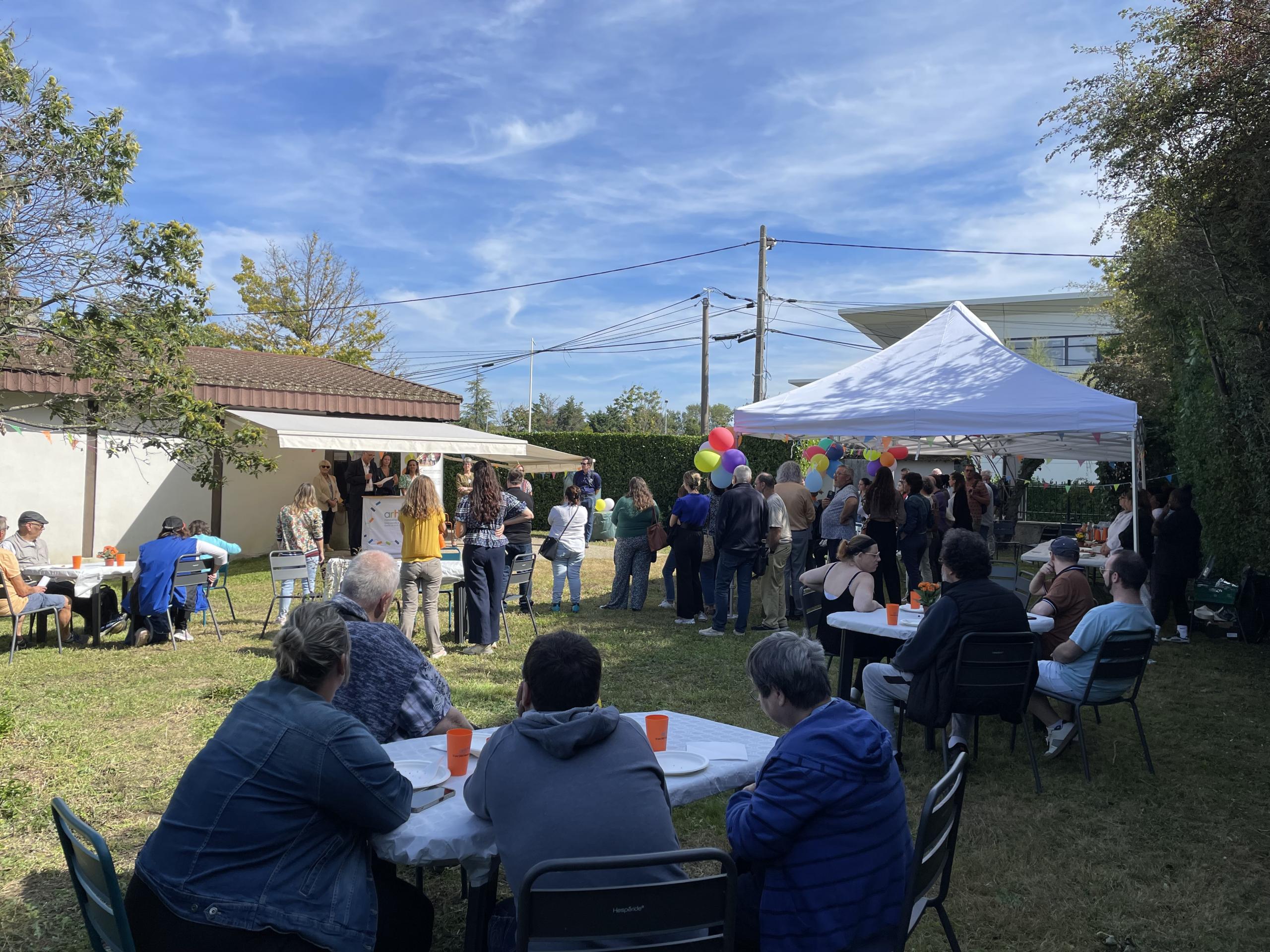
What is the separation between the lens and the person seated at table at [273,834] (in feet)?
6.34

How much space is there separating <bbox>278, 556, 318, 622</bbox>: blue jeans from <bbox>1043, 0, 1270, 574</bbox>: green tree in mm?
8165

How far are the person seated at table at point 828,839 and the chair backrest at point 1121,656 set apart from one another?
2.90m

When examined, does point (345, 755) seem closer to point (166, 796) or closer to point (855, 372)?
point (166, 796)

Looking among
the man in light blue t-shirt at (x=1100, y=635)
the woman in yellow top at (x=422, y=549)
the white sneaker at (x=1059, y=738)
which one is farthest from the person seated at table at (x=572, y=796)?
the woman in yellow top at (x=422, y=549)

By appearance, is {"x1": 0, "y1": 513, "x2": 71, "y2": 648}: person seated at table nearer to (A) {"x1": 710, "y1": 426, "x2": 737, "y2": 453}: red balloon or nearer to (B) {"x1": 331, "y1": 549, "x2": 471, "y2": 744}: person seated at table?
(B) {"x1": 331, "y1": 549, "x2": 471, "y2": 744}: person seated at table

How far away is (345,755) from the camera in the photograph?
2008 millimetres

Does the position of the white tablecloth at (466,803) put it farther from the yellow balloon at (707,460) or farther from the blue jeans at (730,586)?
the yellow balloon at (707,460)

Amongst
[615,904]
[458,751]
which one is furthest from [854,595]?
[615,904]

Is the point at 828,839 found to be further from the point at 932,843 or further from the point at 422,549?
the point at 422,549

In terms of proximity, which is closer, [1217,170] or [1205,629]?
[1217,170]

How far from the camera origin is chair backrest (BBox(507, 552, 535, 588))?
322 inches

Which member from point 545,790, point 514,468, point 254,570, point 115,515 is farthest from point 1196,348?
point 115,515

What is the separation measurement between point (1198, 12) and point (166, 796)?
8.35m

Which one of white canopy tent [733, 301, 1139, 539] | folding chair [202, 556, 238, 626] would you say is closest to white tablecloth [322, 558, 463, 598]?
folding chair [202, 556, 238, 626]
